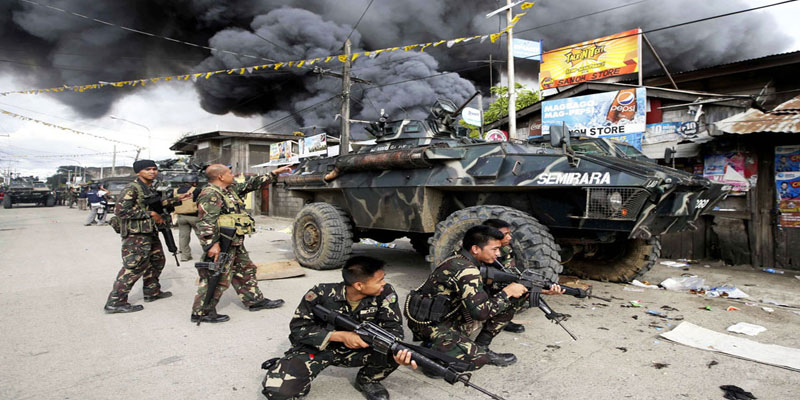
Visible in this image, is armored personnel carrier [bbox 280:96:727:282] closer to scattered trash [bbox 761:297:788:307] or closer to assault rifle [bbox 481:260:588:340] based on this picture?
assault rifle [bbox 481:260:588:340]

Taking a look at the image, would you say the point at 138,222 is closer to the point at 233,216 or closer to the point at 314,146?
the point at 233,216

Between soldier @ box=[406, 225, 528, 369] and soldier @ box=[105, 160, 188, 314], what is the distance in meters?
3.12

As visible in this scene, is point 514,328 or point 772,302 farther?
point 772,302

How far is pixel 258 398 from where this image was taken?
2.71 metres

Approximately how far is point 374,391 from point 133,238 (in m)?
3.39

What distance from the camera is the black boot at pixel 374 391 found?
267 cm

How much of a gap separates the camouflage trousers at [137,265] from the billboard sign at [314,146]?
12082 mm

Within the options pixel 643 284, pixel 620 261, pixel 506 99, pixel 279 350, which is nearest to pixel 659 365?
pixel 279 350

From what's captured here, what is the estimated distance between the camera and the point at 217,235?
4.19 meters

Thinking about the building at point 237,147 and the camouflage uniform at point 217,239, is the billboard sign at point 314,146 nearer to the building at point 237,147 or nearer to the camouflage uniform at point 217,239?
the building at point 237,147

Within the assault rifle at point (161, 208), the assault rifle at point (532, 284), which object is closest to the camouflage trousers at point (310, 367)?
the assault rifle at point (532, 284)

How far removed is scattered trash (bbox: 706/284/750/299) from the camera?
5367 mm

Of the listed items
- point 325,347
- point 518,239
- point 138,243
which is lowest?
point 325,347

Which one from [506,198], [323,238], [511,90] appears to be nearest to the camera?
[506,198]
